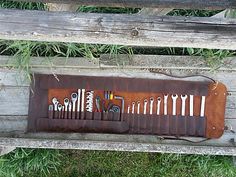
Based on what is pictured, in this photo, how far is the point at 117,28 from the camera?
2182 mm

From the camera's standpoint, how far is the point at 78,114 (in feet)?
11.1

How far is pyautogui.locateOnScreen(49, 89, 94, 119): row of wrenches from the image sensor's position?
11.1 ft

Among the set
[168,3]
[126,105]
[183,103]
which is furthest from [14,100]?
[168,3]

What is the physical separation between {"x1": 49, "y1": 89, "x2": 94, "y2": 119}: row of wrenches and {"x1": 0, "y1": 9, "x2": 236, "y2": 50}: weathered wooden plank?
3.92 ft

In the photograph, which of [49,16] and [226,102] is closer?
[49,16]

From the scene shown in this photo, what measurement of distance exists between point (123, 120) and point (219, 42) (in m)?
1.37

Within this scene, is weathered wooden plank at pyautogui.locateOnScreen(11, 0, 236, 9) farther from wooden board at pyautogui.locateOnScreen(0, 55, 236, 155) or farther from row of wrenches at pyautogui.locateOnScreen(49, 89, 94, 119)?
row of wrenches at pyautogui.locateOnScreen(49, 89, 94, 119)

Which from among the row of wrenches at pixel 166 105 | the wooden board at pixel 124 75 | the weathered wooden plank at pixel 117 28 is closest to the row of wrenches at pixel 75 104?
the wooden board at pixel 124 75

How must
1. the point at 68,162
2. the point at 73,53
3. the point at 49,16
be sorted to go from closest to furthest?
the point at 49,16 → the point at 73,53 → the point at 68,162

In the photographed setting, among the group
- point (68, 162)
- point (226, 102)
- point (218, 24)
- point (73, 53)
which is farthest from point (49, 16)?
point (68, 162)

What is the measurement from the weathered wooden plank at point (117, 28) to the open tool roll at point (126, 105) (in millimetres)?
1161

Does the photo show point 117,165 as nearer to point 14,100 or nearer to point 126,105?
point 126,105

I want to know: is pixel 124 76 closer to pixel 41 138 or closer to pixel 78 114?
pixel 78 114

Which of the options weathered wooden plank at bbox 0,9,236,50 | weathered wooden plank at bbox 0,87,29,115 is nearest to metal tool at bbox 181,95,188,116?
weathered wooden plank at bbox 0,9,236,50
